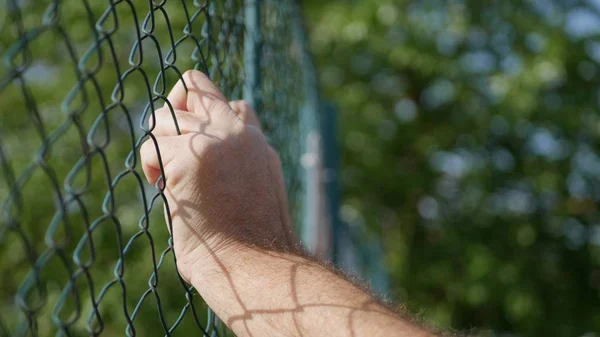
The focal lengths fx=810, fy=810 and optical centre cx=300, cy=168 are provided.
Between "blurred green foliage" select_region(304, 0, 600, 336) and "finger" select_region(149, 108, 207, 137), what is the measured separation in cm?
455

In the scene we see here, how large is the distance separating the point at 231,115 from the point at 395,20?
474cm

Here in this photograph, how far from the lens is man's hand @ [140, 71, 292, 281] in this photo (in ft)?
3.93

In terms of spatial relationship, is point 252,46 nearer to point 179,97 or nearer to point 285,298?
point 179,97

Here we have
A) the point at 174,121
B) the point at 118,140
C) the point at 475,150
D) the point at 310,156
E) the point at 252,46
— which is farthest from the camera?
the point at 475,150

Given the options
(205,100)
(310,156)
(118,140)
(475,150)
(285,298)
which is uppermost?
(205,100)

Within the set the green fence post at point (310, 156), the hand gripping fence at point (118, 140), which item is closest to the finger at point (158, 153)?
the hand gripping fence at point (118, 140)

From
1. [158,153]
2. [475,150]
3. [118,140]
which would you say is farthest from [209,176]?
[475,150]

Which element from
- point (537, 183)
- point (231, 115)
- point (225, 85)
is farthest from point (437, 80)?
point (231, 115)

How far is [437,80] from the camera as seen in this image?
6.26m

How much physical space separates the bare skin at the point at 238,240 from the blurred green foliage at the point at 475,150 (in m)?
4.56

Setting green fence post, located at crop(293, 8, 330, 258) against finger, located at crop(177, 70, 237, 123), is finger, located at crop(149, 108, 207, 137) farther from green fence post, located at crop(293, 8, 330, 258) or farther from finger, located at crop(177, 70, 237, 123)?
green fence post, located at crop(293, 8, 330, 258)

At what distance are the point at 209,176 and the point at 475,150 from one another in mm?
5313

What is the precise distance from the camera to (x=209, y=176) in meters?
1.20

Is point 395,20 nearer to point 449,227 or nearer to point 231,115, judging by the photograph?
point 449,227
